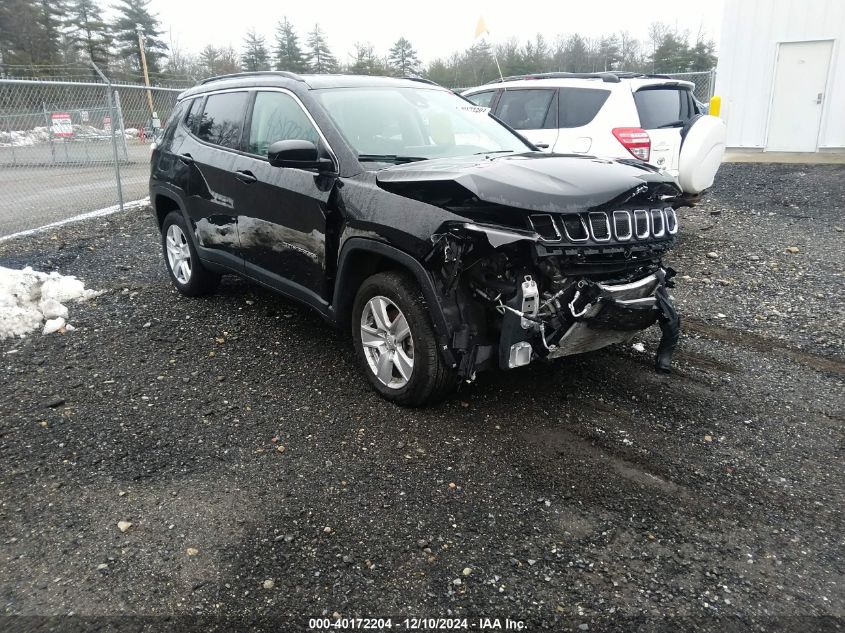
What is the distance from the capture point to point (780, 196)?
419 inches

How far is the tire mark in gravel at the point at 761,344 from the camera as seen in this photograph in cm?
455

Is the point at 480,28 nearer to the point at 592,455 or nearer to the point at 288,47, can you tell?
the point at 592,455

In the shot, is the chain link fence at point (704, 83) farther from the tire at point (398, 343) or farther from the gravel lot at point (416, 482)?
the tire at point (398, 343)

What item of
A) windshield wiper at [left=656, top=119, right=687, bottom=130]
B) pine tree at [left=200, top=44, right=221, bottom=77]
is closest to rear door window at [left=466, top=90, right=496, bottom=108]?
windshield wiper at [left=656, top=119, right=687, bottom=130]

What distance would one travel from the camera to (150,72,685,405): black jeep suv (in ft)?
11.0

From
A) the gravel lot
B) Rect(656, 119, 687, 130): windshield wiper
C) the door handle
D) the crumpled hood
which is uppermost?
Rect(656, 119, 687, 130): windshield wiper

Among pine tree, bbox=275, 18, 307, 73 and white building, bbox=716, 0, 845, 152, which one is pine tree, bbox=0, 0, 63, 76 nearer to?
pine tree, bbox=275, 18, 307, 73

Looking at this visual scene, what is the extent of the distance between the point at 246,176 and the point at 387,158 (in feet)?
4.09

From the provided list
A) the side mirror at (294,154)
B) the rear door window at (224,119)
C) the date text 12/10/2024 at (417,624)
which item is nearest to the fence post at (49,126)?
the rear door window at (224,119)

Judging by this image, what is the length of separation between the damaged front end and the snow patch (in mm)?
3686

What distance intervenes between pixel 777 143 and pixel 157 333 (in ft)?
47.9

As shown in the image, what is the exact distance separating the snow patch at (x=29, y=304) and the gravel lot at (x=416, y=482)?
20cm

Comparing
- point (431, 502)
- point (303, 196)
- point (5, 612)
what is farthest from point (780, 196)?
point (5, 612)

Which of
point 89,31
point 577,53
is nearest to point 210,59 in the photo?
point 89,31
